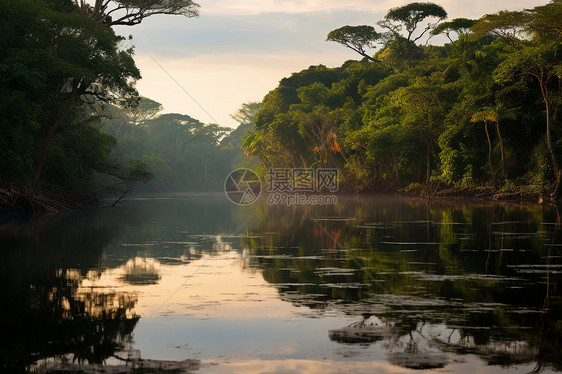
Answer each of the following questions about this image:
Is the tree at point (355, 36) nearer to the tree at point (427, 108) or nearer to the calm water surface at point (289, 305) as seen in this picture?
the tree at point (427, 108)

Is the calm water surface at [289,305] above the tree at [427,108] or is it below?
below

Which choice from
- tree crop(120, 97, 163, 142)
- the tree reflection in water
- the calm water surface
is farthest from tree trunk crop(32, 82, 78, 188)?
tree crop(120, 97, 163, 142)

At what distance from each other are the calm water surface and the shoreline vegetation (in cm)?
1593

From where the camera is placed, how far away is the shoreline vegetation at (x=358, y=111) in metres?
31.3

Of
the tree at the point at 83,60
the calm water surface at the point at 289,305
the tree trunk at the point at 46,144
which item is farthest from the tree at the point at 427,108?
the calm water surface at the point at 289,305

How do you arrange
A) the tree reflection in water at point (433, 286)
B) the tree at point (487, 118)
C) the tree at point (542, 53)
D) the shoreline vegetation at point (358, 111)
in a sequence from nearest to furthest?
the tree reflection in water at point (433, 286)
the shoreline vegetation at point (358, 111)
the tree at point (542, 53)
the tree at point (487, 118)

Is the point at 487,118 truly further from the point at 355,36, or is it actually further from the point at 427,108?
the point at 355,36

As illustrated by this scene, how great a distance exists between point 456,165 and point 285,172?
40.4 metres

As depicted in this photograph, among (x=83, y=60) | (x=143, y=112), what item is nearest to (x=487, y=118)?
(x=83, y=60)

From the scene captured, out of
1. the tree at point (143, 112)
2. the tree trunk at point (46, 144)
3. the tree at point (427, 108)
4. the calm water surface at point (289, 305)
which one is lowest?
the calm water surface at point (289, 305)

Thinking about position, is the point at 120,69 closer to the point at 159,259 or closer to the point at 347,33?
the point at 159,259

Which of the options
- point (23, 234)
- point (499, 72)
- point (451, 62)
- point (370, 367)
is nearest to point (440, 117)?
point (451, 62)

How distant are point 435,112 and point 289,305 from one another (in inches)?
1987

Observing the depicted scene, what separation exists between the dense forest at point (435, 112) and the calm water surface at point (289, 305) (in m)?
27.7
